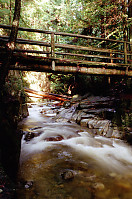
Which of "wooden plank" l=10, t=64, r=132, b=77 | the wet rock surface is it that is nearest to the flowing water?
the wet rock surface

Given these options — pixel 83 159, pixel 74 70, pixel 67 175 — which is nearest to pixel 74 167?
pixel 67 175

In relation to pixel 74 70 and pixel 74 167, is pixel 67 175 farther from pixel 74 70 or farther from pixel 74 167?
pixel 74 70

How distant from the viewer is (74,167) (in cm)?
288

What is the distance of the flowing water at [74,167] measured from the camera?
85.2 inches

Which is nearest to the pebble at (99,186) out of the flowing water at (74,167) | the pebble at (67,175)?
the flowing water at (74,167)

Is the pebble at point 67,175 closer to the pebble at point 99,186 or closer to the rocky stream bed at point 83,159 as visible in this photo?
the rocky stream bed at point 83,159

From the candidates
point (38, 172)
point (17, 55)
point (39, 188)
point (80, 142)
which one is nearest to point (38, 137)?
point (80, 142)

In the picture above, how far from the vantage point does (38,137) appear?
176 inches

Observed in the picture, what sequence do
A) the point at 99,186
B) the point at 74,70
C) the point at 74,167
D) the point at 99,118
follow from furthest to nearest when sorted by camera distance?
the point at 99,118 → the point at 74,70 → the point at 74,167 → the point at 99,186

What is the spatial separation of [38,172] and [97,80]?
7922 millimetres

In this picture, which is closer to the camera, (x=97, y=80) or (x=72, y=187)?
(x=72, y=187)

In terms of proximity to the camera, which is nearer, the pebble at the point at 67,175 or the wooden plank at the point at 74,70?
the pebble at the point at 67,175

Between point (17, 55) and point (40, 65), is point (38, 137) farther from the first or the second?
point (17, 55)

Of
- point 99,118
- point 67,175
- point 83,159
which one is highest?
point 99,118
